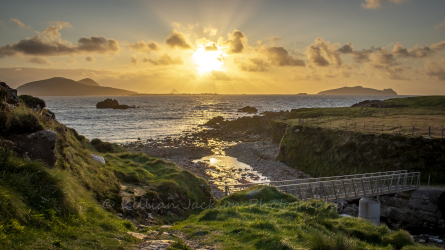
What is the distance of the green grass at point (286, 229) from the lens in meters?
8.94

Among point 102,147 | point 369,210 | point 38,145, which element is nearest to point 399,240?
point 369,210

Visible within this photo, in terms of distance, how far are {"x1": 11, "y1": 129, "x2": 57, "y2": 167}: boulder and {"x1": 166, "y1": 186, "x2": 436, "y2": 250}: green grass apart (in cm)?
535

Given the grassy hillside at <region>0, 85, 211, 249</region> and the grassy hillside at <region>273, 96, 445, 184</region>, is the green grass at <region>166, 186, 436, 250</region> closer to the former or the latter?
the grassy hillside at <region>0, 85, 211, 249</region>

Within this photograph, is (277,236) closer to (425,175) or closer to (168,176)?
(168,176)

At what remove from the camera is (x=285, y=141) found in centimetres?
Result: 4119

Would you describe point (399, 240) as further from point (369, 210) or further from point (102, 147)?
point (102, 147)

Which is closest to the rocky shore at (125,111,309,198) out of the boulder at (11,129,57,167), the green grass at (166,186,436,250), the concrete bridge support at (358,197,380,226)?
the concrete bridge support at (358,197,380,226)

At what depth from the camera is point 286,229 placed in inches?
421

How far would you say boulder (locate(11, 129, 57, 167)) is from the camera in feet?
31.3

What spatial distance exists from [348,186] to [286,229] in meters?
13.0

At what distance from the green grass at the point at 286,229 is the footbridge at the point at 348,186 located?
4.22 m

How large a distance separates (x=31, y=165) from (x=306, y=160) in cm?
3255

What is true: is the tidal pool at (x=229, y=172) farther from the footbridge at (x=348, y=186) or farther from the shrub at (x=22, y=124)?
the shrub at (x=22, y=124)

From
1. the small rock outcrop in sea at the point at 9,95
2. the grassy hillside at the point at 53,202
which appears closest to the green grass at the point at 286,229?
the grassy hillside at the point at 53,202
